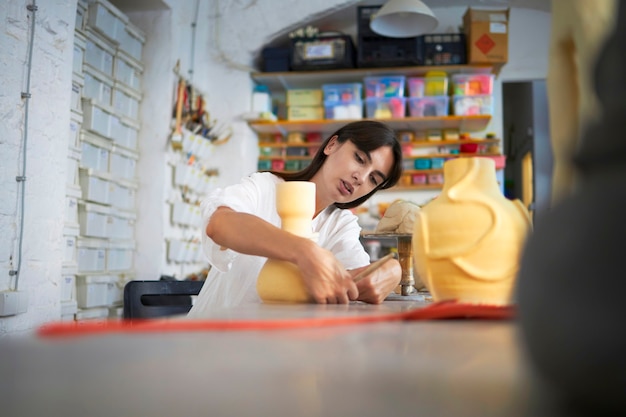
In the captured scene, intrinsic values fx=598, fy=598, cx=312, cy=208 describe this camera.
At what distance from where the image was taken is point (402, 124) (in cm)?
607

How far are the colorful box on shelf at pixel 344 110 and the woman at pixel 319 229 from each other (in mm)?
3722

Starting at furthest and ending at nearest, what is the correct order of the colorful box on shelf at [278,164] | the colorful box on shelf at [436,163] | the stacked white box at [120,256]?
the colorful box on shelf at [278,164], the colorful box on shelf at [436,163], the stacked white box at [120,256]

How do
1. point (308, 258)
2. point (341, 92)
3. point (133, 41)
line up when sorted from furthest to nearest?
point (341, 92) < point (133, 41) < point (308, 258)

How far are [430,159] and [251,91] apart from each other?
1964mm

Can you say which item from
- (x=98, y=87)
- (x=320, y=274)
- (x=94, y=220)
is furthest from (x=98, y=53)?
(x=320, y=274)

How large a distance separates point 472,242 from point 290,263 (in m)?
0.43

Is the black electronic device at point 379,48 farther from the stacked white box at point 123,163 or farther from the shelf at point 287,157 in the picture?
the stacked white box at point 123,163

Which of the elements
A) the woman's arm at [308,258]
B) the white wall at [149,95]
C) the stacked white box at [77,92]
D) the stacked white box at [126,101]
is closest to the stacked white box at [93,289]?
the white wall at [149,95]

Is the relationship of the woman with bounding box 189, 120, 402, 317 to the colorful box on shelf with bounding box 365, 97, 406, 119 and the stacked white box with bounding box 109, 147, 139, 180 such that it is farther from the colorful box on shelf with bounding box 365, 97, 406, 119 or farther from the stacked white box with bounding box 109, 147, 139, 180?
the colorful box on shelf with bounding box 365, 97, 406, 119

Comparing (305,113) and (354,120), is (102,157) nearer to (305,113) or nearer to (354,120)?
(305,113)

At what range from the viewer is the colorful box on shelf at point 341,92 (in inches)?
239

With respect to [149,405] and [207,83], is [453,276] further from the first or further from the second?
[207,83]

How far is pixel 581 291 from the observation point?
0.28 meters

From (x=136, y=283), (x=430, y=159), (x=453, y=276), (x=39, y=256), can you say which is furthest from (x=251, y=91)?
(x=453, y=276)
